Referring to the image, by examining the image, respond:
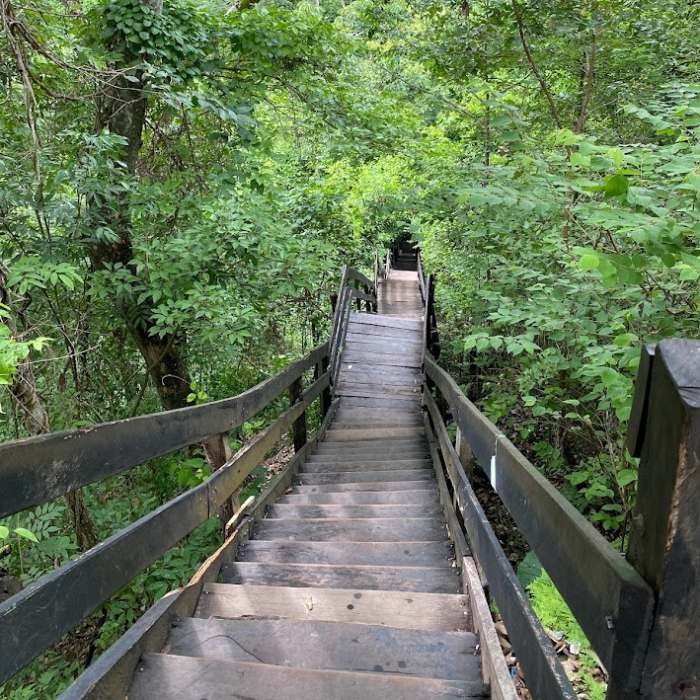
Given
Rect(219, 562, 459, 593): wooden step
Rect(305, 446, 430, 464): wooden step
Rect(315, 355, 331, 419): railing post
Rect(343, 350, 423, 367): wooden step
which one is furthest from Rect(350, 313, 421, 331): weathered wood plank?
Rect(219, 562, 459, 593): wooden step

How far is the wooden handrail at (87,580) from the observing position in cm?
119

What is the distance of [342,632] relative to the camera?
195 centimetres

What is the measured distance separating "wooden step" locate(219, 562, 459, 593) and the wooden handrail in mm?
487

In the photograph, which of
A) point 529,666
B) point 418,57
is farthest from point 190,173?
point 529,666

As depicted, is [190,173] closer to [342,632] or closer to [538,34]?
[538,34]

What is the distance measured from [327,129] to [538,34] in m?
2.81

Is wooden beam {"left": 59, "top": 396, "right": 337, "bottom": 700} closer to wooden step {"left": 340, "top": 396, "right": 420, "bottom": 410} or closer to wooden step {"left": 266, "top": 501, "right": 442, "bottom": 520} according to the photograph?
wooden step {"left": 266, "top": 501, "right": 442, "bottom": 520}

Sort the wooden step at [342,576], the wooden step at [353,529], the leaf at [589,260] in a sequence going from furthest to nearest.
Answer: the wooden step at [353,529] < the wooden step at [342,576] < the leaf at [589,260]

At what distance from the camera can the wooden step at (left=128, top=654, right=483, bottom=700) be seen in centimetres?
158

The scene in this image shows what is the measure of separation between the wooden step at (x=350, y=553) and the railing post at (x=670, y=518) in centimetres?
218

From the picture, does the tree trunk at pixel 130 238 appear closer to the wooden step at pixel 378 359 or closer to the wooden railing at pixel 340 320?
the wooden railing at pixel 340 320

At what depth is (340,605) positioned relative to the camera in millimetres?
2271

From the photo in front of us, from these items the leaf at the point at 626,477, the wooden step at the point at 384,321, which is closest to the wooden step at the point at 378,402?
the wooden step at the point at 384,321

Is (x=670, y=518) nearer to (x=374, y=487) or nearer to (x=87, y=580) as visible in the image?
(x=87, y=580)
